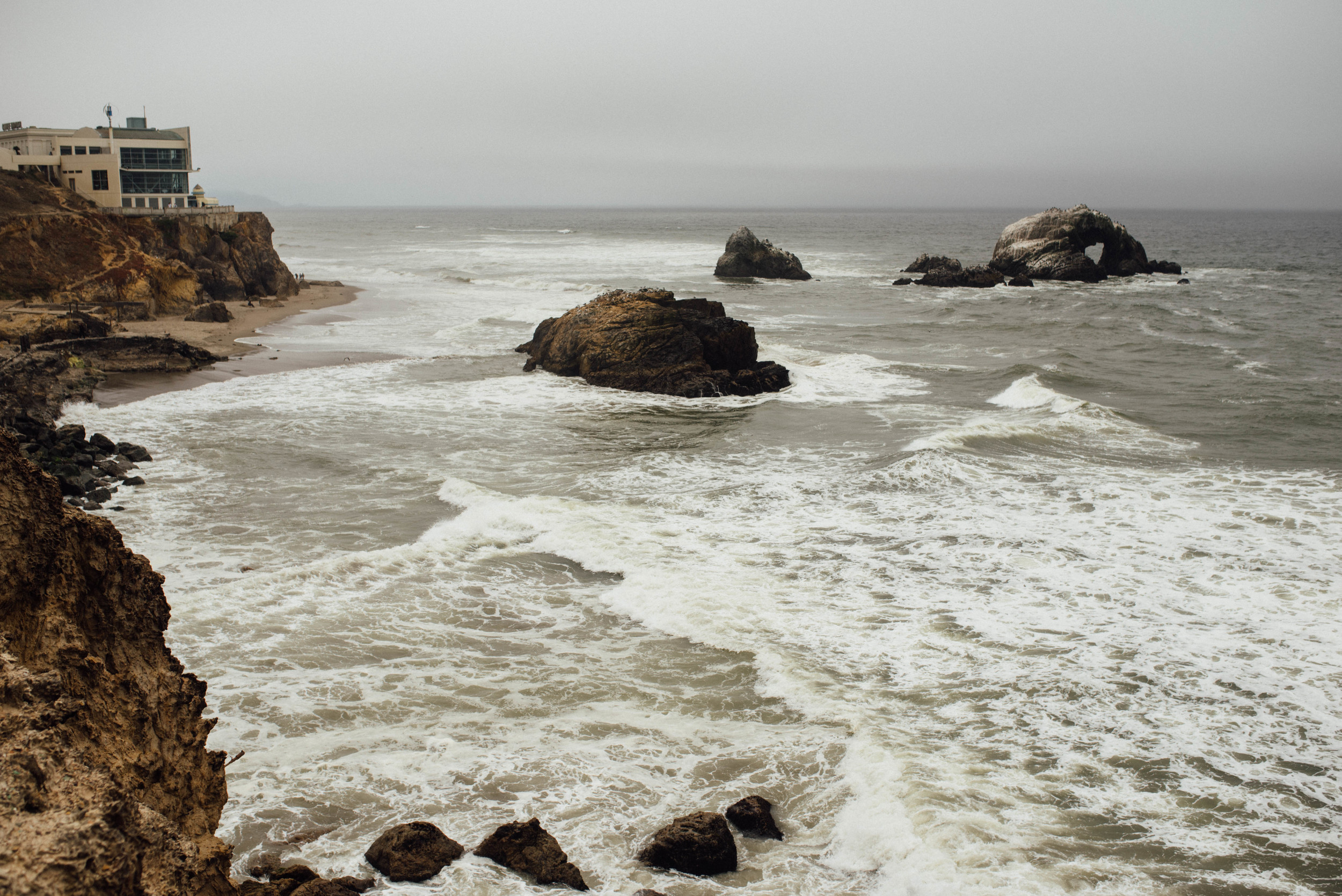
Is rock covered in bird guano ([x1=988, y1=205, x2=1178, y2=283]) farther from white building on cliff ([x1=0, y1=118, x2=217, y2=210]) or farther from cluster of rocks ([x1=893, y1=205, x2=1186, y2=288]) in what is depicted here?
white building on cliff ([x1=0, y1=118, x2=217, y2=210])

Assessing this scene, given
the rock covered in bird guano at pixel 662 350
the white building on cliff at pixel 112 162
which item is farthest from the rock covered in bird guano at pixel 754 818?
the white building on cliff at pixel 112 162

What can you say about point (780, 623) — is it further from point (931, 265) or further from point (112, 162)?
point (931, 265)

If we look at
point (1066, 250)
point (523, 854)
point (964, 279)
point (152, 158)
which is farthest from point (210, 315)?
point (1066, 250)

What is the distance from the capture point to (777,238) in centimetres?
12550

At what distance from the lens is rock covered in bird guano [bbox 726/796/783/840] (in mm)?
6484

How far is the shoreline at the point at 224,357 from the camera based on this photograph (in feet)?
72.3

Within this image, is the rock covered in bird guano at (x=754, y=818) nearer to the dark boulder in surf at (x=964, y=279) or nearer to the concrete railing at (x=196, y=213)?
the concrete railing at (x=196, y=213)

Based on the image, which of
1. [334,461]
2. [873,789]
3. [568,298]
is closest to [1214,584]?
[873,789]

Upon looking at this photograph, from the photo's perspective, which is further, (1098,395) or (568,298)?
(568,298)

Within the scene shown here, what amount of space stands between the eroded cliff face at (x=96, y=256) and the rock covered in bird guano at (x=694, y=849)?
108ft

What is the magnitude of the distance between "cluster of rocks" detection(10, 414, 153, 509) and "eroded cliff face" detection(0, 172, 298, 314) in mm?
18852

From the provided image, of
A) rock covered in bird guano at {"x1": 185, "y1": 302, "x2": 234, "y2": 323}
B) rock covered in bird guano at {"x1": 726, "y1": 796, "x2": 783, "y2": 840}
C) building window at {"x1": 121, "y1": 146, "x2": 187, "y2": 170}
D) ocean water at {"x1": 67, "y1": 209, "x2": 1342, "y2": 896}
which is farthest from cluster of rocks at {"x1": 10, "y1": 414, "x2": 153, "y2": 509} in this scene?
building window at {"x1": 121, "y1": 146, "x2": 187, "y2": 170}

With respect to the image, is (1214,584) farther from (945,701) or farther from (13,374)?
(13,374)

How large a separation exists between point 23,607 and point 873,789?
18.6 ft
